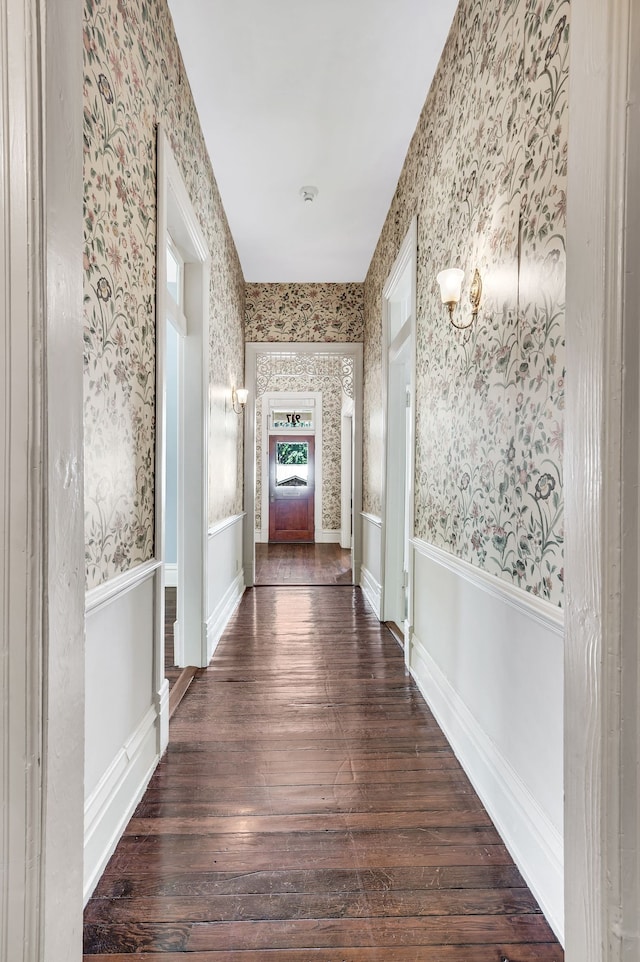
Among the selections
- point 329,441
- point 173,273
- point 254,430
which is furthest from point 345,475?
point 173,273

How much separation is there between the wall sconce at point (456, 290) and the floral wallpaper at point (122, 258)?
1175mm

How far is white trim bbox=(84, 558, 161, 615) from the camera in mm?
1267

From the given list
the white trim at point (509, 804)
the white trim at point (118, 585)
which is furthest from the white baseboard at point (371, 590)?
the white trim at point (118, 585)

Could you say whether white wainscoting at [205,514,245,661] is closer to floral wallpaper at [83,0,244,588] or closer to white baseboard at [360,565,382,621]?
white baseboard at [360,565,382,621]

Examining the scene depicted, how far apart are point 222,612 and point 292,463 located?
199 inches

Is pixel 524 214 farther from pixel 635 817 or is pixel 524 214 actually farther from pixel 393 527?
pixel 393 527

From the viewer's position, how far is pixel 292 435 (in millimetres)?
8352

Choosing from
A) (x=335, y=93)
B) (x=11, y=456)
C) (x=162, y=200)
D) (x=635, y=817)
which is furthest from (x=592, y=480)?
(x=335, y=93)

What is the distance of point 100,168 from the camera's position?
Result: 1.35 m

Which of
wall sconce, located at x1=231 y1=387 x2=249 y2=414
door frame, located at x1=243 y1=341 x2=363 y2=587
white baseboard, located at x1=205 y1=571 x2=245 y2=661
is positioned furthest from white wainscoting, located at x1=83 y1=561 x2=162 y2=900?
door frame, located at x1=243 y1=341 x2=363 y2=587

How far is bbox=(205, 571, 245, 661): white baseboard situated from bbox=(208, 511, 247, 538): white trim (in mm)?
525

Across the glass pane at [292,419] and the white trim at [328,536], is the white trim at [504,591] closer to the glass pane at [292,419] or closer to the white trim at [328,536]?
the white trim at [328,536]

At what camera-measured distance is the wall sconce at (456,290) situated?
5.95ft

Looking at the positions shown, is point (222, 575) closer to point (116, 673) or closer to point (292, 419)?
point (116, 673)
